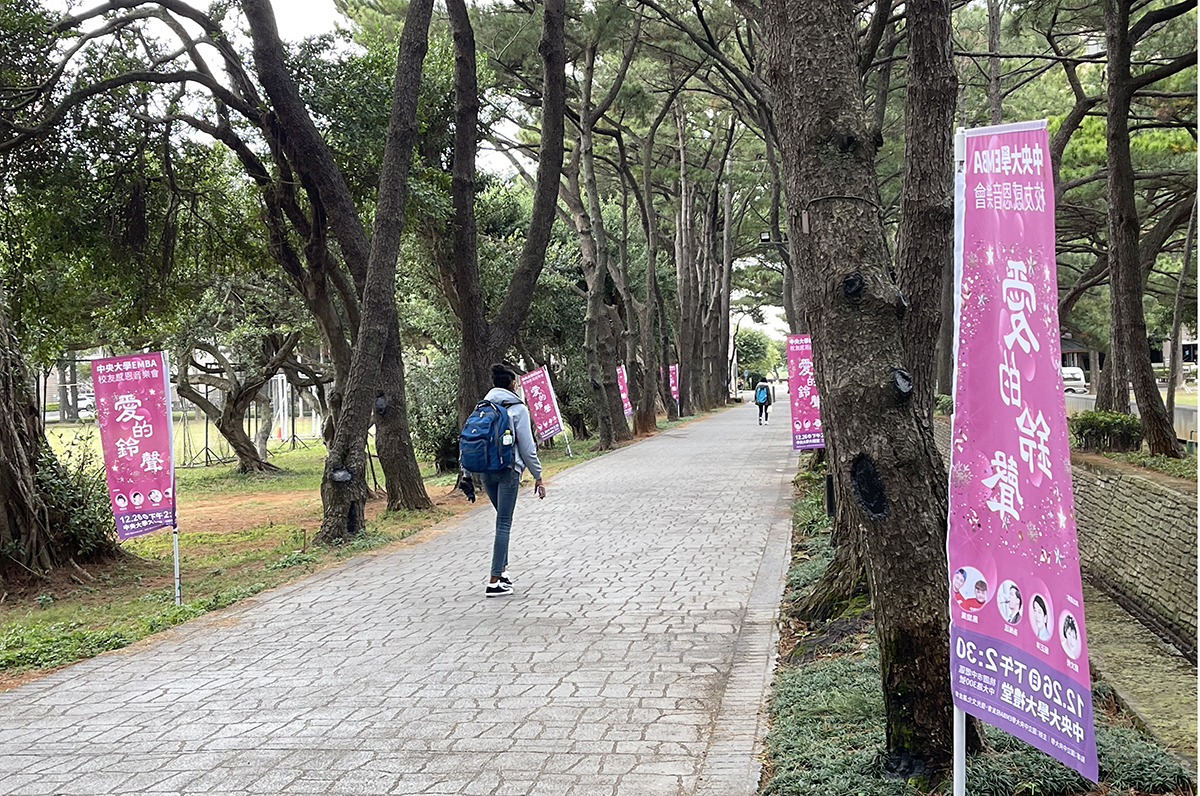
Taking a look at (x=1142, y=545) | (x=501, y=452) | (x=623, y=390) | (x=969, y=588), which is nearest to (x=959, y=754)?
(x=969, y=588)

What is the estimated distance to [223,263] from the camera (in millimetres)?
16172

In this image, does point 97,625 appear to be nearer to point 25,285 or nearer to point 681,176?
point 25,285

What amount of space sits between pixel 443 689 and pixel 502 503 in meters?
2.67

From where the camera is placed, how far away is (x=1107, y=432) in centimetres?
1256

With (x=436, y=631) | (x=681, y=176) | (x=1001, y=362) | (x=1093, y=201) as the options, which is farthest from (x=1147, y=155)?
(x=1001, y=362)

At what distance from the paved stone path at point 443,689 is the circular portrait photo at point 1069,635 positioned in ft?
5.40

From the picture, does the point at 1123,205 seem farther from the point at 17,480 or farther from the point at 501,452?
the point at 17,480

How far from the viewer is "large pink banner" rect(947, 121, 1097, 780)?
3158 millimetres

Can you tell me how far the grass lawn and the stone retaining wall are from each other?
21.6ft

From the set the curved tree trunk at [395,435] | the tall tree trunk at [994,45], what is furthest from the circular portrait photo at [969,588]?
the tall tree trunk at [994,45]

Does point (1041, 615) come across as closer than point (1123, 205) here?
Yes

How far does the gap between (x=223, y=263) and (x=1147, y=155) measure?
57.1 ft

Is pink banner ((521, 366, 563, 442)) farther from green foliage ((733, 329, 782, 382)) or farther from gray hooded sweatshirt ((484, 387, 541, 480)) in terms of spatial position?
green foliage ((733, 329, 782, 382))

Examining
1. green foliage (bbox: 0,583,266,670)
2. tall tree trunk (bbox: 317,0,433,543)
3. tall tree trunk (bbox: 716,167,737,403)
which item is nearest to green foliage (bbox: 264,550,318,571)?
tall tree trunk (bbox: 317,0,433,543)
